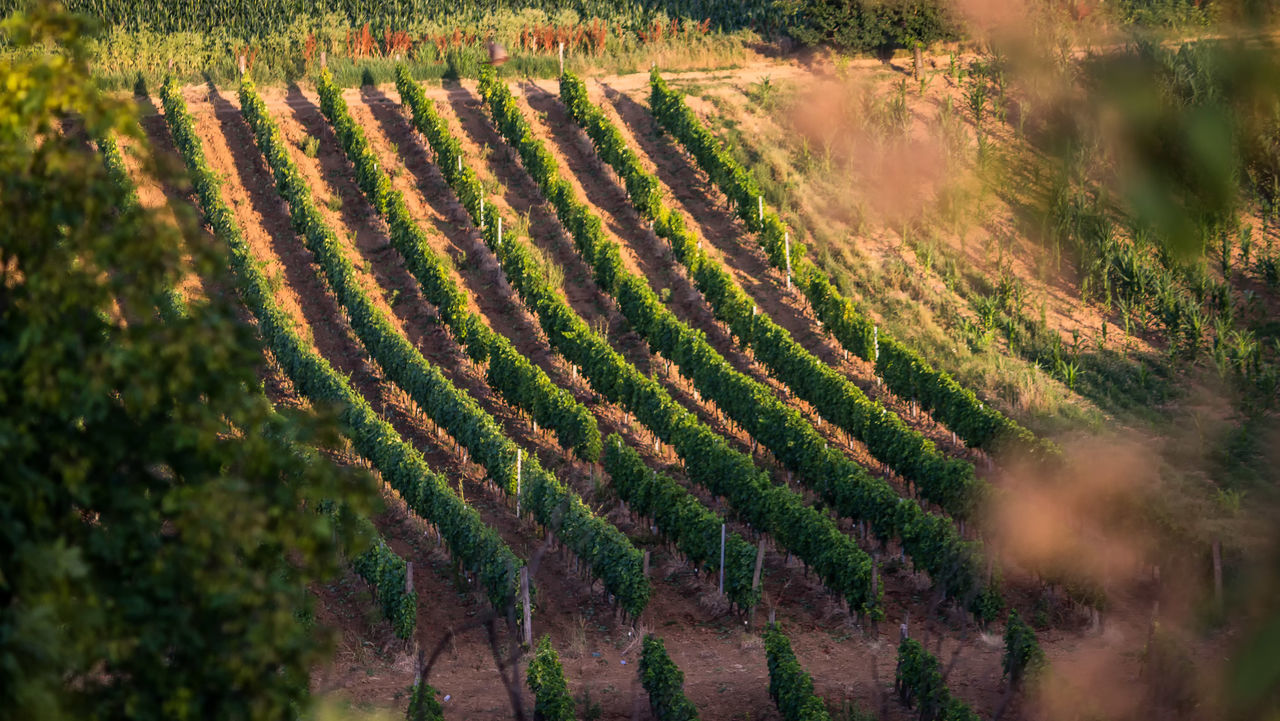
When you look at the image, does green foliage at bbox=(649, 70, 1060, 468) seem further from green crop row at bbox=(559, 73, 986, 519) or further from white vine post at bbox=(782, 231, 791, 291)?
green crop row at bbox=(559, 73, 986, 519)

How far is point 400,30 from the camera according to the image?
Result: 46.8 m

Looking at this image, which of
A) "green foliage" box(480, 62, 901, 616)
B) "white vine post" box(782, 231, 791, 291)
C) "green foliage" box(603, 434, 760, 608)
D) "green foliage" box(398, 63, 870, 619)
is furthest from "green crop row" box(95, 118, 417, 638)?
"white vine post" box(782, 231, 791, 291)

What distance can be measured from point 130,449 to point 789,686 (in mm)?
12110

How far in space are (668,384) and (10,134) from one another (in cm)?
2293

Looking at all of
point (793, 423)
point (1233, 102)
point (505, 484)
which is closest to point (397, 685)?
point (505, 484)

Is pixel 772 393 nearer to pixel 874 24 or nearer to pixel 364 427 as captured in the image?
pixel 364 427

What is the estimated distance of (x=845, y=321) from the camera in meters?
29.8

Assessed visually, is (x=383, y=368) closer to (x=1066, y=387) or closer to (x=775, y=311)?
(x=775, y=311)

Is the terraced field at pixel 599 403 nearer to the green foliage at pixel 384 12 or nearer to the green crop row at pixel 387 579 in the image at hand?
the green crop row at pixel 387 579

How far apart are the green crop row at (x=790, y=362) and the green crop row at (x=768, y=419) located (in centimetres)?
75

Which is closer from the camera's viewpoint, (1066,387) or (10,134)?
(10,134)

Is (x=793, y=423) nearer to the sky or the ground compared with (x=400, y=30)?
nearer to the ground

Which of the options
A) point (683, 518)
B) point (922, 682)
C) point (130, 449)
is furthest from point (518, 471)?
point (130, 449)

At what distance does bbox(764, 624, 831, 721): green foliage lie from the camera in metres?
16.6
